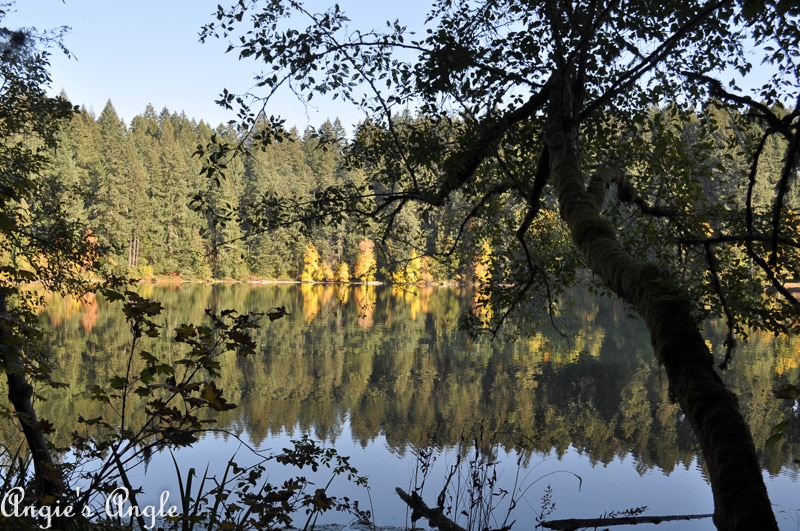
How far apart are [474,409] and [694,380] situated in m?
12.2

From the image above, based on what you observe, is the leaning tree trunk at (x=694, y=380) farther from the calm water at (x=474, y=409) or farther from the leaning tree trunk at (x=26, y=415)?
the calm water at (x=474, y=409)

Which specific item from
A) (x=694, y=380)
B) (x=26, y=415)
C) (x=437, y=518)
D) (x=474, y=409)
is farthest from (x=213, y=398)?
(x=474, y=409)

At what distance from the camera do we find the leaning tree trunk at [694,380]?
136 cm

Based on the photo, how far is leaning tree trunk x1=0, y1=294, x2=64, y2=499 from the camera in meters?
1.88

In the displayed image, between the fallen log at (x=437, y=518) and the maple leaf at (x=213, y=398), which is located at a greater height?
the maple leaf at (x=213, y=398)

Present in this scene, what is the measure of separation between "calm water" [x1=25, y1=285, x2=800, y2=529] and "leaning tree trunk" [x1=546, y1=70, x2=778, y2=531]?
2.09 metres

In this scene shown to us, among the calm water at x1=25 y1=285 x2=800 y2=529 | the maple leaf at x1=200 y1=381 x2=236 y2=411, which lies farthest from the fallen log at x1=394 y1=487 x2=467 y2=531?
the maple leaf at x1=200 y1=381 x2=236 y2=411

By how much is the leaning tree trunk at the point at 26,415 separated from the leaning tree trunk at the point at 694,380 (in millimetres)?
1745

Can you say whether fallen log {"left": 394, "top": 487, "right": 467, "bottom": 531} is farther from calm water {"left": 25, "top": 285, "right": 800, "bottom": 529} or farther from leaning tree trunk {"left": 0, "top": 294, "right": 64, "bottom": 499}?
leaning tree trunk {"left": 0, "top": 294, "right": 64, "bottom": 499}

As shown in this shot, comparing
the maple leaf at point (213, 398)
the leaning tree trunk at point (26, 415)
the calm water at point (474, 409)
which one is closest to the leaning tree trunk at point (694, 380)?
the maple leaf at point (213, 398)

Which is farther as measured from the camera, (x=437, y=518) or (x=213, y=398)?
(x=437, y=518)

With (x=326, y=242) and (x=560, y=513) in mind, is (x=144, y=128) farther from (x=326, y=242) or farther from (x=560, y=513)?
(x=560, y=513)

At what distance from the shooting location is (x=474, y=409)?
13.5 m

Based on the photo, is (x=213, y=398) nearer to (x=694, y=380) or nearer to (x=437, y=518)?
(x=694, y=380)
